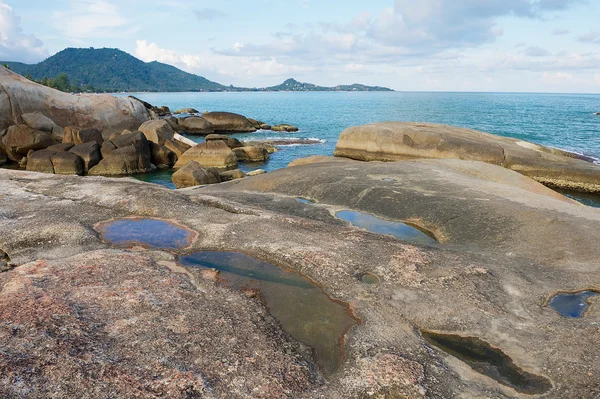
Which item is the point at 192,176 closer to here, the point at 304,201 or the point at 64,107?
the point at 304,201

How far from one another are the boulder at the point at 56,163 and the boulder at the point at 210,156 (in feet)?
25.7

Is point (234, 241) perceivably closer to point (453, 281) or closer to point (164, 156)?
point (453, 281)

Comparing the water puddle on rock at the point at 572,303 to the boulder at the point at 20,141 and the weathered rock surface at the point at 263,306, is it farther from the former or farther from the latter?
the boulder at the point at 20,141

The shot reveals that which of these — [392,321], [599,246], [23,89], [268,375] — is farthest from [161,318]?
[23,89]

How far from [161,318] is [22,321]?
6.32ft

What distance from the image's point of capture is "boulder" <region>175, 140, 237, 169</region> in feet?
115

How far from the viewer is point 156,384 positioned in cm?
526

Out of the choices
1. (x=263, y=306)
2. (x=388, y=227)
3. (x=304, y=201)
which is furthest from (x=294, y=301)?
(x=304, y=201)

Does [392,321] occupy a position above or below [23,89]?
below

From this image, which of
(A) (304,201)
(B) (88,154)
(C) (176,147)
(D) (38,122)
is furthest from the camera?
(C) (176,147)

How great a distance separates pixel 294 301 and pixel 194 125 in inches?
2211

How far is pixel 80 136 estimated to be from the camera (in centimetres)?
3509

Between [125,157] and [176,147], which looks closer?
[125,157]

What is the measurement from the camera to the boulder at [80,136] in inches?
1383
